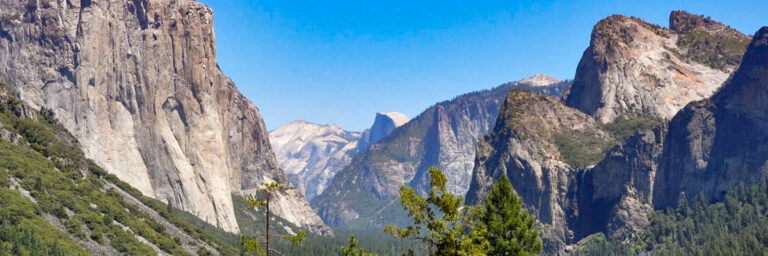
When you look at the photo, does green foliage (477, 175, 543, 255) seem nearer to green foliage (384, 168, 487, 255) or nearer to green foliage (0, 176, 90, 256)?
green foliage (384, 168, 487, 255)

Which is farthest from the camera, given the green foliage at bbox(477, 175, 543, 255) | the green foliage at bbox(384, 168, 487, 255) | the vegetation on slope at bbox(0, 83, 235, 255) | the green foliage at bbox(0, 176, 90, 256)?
the vegetation on slope at bbox(0, 83, 235, 255)

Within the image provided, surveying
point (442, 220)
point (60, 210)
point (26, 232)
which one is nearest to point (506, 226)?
point (442, 220)

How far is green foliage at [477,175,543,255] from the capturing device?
209 ft

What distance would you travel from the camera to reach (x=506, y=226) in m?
65.0

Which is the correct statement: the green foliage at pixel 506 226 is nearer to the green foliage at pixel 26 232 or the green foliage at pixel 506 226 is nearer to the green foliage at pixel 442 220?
the green foliage at pixel 442 220

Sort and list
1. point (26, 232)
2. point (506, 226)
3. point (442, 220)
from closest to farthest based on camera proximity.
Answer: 1. point (442, 220)
2. point (506, 226)
3. point (26, 232)

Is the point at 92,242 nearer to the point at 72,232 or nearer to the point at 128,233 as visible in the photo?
the point at 72,232

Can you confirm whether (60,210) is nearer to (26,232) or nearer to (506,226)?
(26,232)

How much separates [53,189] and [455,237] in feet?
462

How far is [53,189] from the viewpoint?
169875 mm

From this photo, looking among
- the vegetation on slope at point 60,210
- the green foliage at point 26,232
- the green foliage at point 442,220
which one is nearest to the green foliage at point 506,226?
the green foliage at point 442,220

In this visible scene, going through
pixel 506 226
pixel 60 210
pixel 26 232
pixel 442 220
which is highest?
pixel 60 210

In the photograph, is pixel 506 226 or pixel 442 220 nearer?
pixel 442 220

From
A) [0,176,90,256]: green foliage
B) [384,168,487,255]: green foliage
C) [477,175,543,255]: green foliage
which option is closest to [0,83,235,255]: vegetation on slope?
[0,176,90,256]: green foliage
